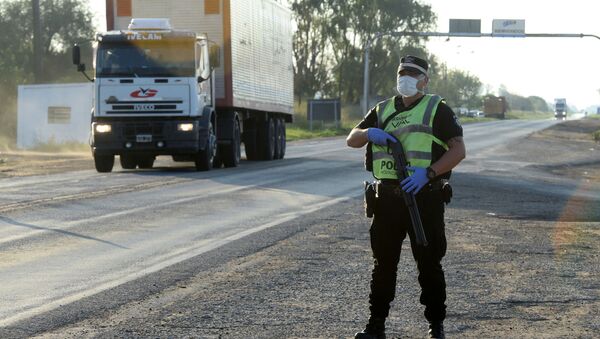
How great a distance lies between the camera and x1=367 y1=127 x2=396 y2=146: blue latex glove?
6.88 metres

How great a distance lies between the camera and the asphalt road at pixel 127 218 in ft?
32.1

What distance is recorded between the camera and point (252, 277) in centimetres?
1000

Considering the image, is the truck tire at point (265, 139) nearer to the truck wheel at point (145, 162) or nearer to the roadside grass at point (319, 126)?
the truck wheel at point (145, 162)

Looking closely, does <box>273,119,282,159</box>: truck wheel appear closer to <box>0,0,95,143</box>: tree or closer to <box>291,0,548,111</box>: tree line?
<box>0,0,95,143</box>: tree

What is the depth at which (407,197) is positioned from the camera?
6805 mm

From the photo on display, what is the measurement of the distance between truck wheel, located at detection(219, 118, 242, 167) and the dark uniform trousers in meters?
21.8

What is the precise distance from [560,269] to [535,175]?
17221 millimetres

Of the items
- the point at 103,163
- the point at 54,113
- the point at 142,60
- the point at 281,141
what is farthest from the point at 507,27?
the point at 142,60

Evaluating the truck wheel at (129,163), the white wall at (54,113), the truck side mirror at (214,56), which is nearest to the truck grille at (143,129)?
the truck side mirror at (214,56)

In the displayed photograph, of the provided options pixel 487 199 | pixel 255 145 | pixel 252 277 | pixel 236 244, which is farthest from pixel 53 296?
pixel 255 145

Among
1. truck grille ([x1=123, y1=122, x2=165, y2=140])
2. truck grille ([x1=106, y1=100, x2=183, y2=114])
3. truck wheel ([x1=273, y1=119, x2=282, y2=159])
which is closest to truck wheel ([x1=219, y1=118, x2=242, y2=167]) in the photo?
truck grille ([x1=123, y1=122, x2=165, y2=140])

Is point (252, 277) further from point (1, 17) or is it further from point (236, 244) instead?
point (1, 17)

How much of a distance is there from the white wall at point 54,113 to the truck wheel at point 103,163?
18333mm

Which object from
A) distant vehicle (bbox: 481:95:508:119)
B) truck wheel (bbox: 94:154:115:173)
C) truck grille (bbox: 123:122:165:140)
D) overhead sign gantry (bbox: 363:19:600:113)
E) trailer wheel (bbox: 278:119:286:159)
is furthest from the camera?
distant vehicle (bbox: 481:95:508:119)
